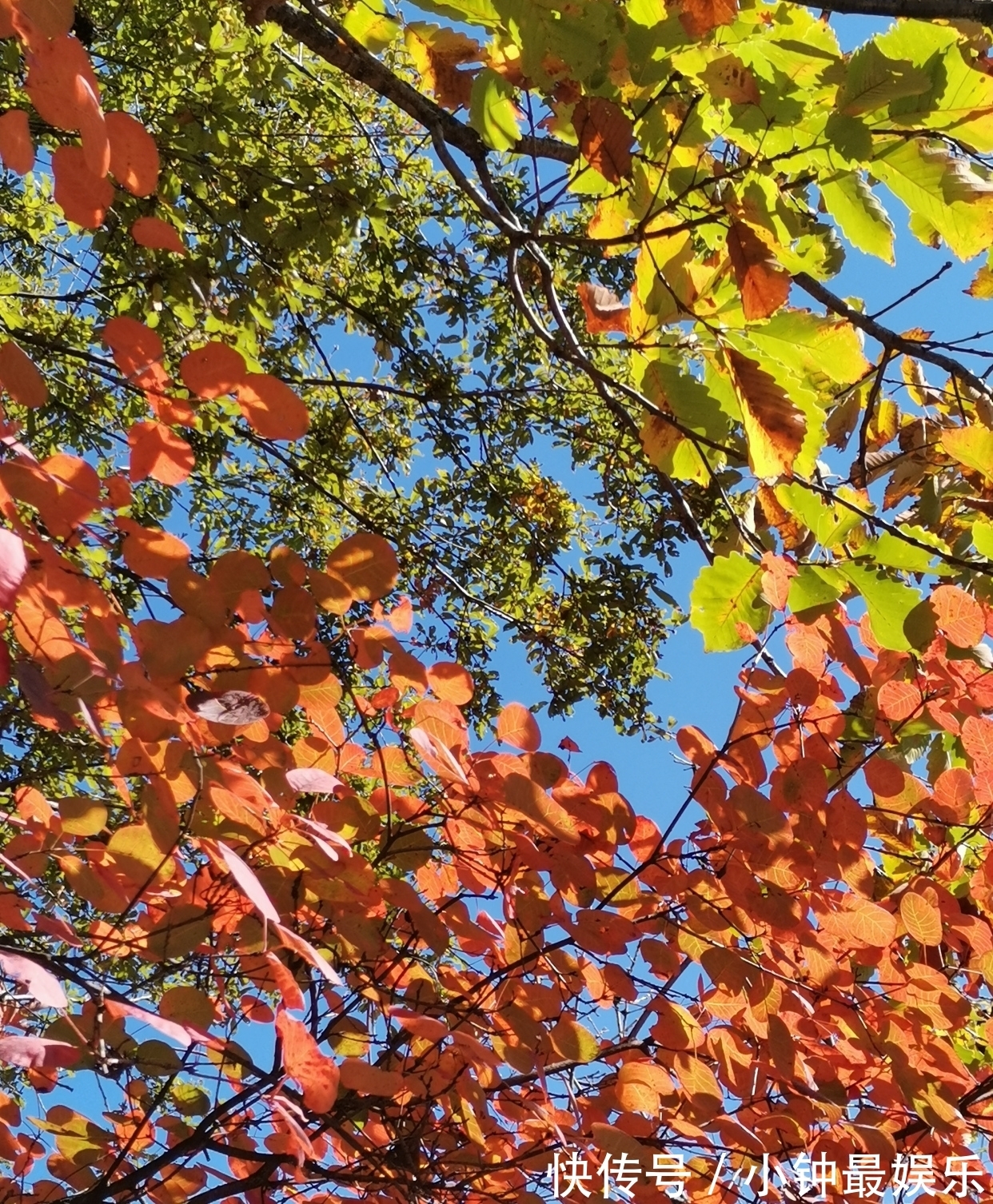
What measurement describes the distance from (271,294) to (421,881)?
2171 millimetres

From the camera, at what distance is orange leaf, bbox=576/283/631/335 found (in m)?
1.45

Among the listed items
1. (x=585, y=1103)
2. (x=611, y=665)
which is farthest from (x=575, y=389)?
(x=585, y=1103)

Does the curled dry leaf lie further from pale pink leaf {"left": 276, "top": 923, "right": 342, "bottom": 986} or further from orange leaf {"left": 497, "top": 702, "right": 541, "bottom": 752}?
orange leaf {"left": 497, "top": 702, "right": 541, "bottom": 752}

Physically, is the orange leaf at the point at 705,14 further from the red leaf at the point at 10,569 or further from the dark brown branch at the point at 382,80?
the red leaf at the point at 10,569

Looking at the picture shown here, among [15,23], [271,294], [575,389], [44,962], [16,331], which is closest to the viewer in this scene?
[15,23]

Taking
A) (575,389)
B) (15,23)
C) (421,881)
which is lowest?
(421,881)

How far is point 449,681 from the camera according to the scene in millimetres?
1562

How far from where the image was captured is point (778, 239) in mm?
1404

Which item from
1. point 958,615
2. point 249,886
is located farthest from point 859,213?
Result: point 249,886

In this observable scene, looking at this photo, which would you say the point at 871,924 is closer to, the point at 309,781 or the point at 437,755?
the point at 437,755

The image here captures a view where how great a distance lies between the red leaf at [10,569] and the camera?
2.06 ft

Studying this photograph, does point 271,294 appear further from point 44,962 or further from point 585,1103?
point 585,1103

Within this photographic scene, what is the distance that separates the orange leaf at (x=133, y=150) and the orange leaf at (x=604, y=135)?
1.91ft

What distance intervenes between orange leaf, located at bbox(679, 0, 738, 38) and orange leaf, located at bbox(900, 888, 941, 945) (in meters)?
1.41
